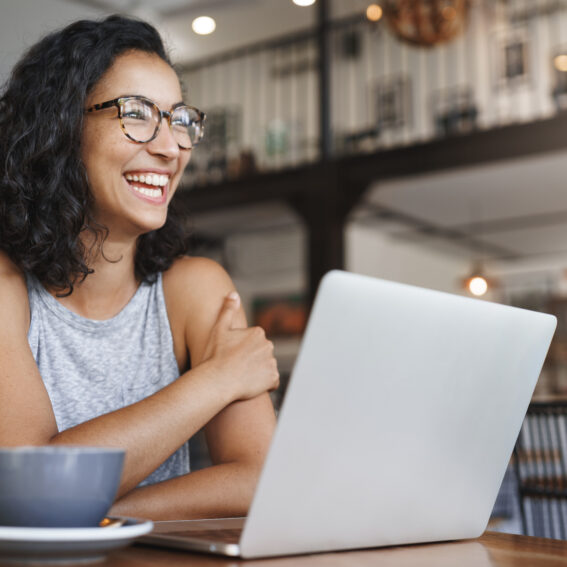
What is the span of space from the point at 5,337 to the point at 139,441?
0.29 meters

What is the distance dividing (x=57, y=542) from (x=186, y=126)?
2.95 feet

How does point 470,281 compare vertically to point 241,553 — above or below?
above

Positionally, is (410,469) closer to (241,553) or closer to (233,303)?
(241,553)

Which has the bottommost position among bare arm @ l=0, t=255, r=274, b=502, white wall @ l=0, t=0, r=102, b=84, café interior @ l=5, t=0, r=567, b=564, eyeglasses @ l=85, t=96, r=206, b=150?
bare arm @ l=0, t=255, r=274, b=502

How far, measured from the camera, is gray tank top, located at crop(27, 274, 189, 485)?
131 centimetres

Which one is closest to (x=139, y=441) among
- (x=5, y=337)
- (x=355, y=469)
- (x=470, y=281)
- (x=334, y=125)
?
Answer: (x=5, y=337)

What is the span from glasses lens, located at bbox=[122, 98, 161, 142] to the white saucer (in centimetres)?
81

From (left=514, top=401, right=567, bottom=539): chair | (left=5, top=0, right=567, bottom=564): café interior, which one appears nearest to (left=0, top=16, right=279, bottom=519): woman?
(left=514, top=401, right=567, bottom=539): chair

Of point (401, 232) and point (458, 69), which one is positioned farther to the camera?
point (401, 232)

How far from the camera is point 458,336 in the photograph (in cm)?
74

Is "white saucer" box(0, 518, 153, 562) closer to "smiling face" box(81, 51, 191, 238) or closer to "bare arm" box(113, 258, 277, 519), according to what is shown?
"bare arm" box(113, 258, 277, 519)

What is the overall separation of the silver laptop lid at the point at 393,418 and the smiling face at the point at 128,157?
2.25 feet

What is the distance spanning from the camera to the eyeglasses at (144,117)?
126 centimetres

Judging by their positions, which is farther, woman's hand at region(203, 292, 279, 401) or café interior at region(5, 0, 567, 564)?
café interior at region(5, 0, 567, 564)
